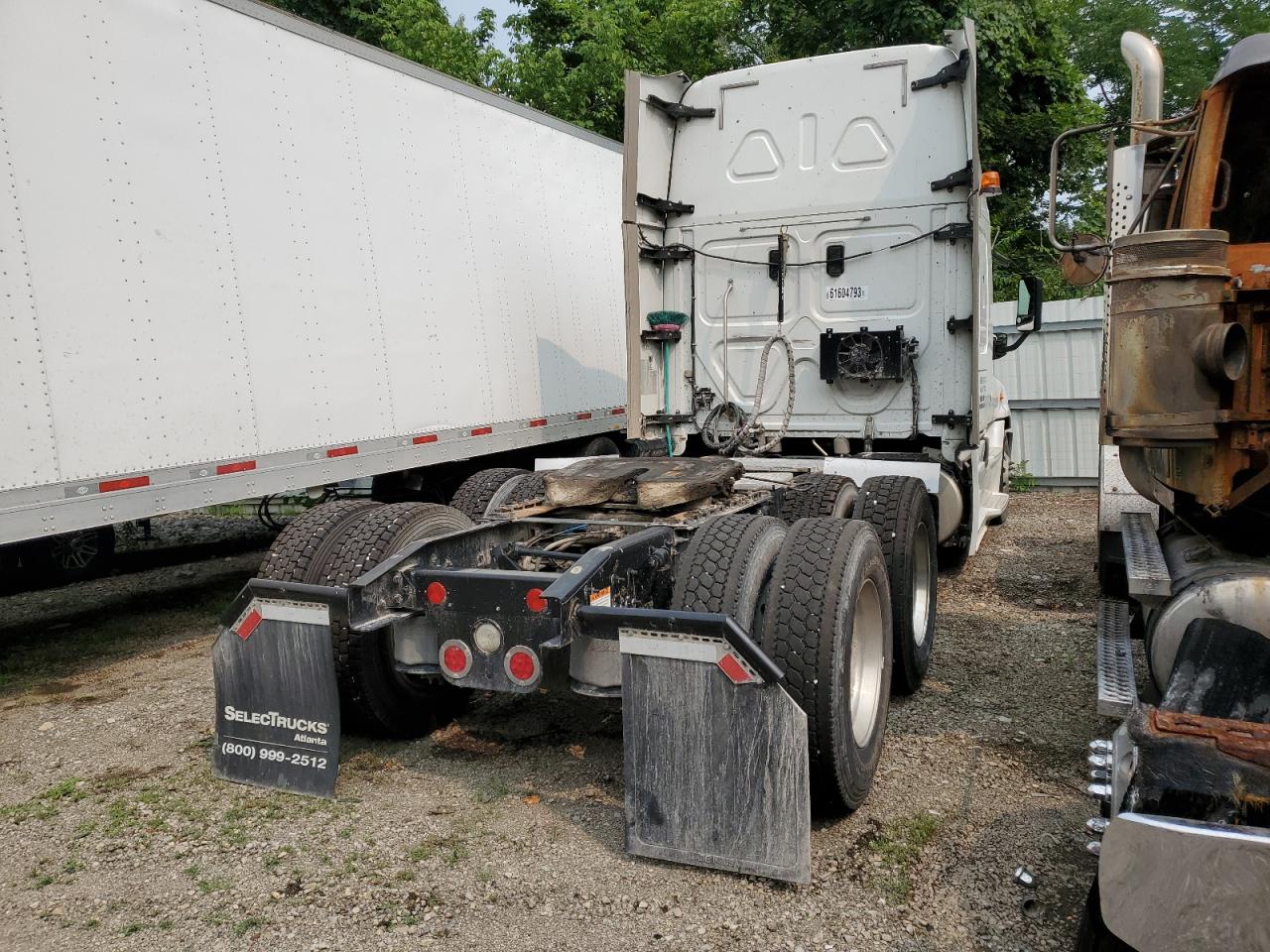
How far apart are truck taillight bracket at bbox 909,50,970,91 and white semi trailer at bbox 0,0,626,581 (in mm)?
3385

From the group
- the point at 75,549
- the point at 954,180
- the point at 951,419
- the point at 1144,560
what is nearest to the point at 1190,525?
the point at 1144,560

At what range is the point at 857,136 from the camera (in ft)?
21.3

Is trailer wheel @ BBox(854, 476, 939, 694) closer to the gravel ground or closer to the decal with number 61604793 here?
the gravel ground

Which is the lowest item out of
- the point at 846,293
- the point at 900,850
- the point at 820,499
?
the point at 900,850

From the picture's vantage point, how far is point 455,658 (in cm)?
340

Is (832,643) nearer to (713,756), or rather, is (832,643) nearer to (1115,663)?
(713,756)

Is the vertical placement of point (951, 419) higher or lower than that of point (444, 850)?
higher

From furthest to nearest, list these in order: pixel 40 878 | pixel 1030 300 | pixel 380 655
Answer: pixel 1030 300 → pixel 380 655 → pixel 40 878

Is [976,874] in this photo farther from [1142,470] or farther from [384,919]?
[384,919]

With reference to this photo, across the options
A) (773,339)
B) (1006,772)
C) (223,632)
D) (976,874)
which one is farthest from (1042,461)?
(223,632)

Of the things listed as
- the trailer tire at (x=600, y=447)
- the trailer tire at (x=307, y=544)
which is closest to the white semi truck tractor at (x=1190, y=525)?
the trailer tire at (x=307, y=544)

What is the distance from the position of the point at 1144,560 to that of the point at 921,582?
1738 millimetres

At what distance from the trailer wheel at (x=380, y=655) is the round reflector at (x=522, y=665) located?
0.49m

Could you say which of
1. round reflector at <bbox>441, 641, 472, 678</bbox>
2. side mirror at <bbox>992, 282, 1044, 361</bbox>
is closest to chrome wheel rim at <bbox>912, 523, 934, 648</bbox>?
round reflector at <bbox>441, 641, 472, 678</bbox>
